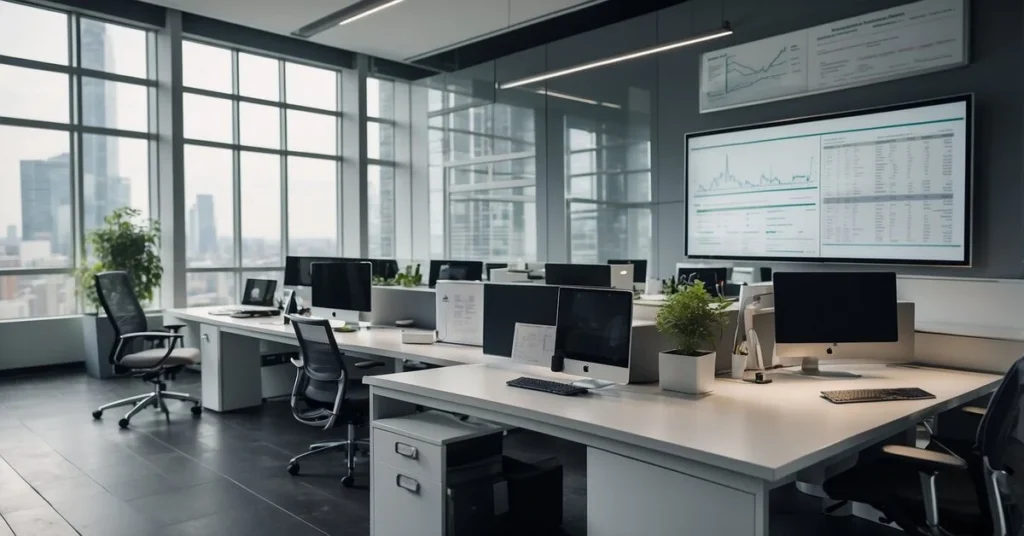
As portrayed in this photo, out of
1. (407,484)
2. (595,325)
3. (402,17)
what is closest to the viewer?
(407,484)

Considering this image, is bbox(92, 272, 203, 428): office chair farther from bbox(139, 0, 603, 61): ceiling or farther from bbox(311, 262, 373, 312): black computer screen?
bbox(139, 0, 603, 61): ceiling

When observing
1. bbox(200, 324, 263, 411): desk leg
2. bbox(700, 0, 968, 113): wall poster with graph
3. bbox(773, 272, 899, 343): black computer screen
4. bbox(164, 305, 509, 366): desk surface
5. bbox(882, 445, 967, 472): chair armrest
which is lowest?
bbox(200, 324, 263, 411): desk leg

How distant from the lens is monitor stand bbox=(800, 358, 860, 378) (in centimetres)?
353

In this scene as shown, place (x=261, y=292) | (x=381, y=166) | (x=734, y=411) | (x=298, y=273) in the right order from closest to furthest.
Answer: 1. (x=734, y=411)
2. (x=298, y=273)
3. (x=261, y=292)
4. (x=381, y=166)

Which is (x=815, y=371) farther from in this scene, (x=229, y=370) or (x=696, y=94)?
(x=696, y=94)

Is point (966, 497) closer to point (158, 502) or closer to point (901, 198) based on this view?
point (158, 502)

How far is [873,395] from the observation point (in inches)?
115

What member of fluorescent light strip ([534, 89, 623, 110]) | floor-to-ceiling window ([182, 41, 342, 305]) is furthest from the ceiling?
fluorescent light strip ([534, 89, 623, 110])

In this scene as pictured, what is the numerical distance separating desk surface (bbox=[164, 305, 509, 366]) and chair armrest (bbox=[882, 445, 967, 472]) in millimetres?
2069

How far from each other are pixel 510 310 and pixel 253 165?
740 cm

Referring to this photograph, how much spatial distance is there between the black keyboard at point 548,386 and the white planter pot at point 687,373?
14.4 inches

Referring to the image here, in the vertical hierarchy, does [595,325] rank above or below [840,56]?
below

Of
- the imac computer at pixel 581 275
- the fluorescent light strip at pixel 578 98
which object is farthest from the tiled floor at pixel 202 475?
the fluorescent light strip at pixel 578 98

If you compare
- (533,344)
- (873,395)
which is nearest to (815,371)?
(873,395)
